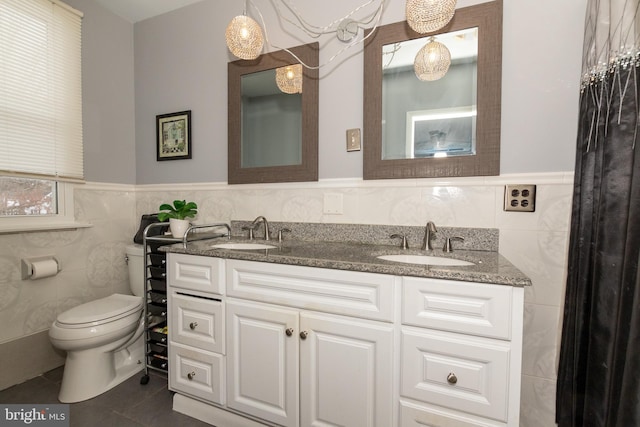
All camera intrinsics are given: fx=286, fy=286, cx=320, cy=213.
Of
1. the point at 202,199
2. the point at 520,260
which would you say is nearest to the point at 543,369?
the point at 520,260

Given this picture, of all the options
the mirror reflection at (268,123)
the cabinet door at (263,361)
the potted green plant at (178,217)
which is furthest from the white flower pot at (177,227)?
the cabinet door at (263,361)

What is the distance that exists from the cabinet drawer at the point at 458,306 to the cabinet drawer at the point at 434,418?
275mm

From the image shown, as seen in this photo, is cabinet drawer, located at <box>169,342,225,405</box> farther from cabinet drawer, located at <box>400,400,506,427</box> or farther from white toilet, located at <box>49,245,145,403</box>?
cabinet drawer, located at <box>400,400,506,427</box>

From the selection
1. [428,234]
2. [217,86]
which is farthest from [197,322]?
[217,86]

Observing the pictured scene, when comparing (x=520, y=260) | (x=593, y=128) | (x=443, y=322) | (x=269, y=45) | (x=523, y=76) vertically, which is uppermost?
(x=269, y=45)

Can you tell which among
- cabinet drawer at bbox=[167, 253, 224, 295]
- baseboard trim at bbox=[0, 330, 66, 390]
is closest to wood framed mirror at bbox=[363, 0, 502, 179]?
cabinet drawer at bbox=[167, 253, 224, 295]

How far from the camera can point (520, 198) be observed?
129 cm

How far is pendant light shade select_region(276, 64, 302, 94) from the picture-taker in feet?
5.54

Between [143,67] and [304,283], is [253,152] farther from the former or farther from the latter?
[143,67]

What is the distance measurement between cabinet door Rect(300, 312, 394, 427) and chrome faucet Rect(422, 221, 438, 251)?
51 centimetres

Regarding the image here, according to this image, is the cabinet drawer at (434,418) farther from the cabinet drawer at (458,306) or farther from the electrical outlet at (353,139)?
the electrical outlet at (353,139)

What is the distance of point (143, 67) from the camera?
7.17 ft

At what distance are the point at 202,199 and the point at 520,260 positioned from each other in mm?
1890

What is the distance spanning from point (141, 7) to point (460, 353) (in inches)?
110
